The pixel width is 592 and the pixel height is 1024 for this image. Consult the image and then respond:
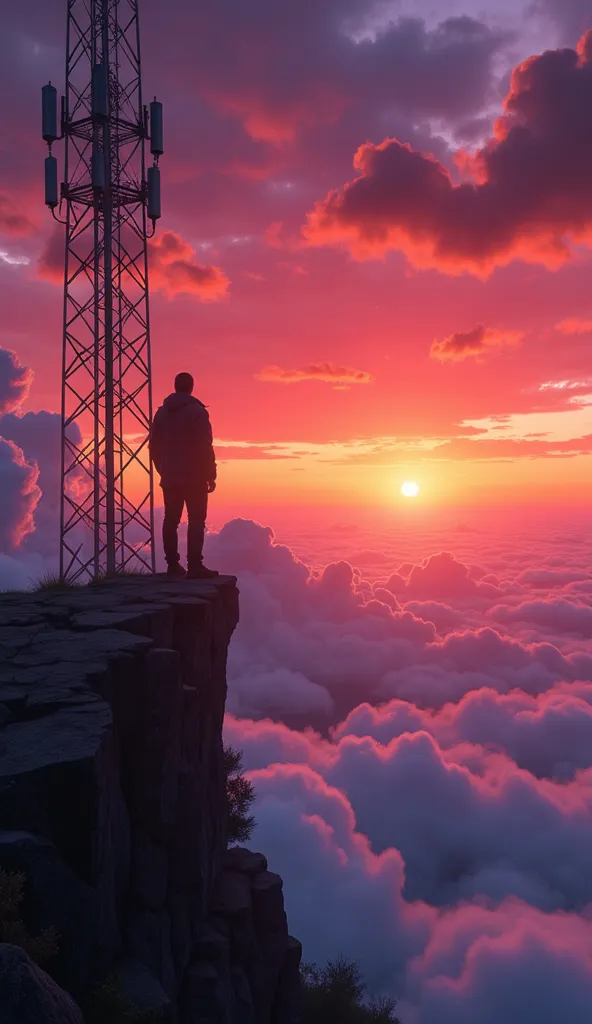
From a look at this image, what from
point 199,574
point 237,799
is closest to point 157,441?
point 199,574

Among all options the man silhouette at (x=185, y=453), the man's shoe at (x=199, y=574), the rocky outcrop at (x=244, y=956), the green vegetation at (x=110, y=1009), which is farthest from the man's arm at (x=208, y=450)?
the green vegetation at (x=110, y=1009)

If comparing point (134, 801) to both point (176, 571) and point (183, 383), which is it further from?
point (183, 383)

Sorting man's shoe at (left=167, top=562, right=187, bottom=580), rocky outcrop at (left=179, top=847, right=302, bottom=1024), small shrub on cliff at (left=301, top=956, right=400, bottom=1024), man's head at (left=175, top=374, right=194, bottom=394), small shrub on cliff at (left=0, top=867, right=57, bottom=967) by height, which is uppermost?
man's head at (left=175, top=374, right=194, bottom=394)

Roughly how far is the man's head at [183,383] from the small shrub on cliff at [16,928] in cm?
855

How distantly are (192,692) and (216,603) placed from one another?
2.18 metres

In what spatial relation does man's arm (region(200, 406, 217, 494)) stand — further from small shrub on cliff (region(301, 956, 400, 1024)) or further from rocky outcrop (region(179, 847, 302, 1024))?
small shrub on cliff (region(301, 956, 400, 1024))

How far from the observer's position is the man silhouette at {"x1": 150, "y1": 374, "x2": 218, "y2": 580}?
434 inches

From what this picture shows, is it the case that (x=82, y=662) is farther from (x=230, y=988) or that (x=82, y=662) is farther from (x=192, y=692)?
(x=230, y=988)

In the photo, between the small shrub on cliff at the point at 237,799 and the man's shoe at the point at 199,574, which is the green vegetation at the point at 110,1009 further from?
the small shrub on cliff at the point at 237,799

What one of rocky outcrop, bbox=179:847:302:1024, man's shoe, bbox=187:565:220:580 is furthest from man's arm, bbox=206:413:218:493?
rocky outcrop, bbox=179:847:302:1024

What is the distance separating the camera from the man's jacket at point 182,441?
Result: 11.0 meters

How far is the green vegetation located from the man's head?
8.75 meters

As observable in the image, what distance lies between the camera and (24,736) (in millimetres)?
5414

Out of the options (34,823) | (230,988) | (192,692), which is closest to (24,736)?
(34,823)
